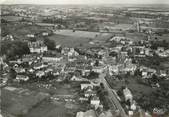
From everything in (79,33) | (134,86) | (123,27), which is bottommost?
(134,86)

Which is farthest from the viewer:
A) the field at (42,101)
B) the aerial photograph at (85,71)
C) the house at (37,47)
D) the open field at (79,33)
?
the open field at (79,33)

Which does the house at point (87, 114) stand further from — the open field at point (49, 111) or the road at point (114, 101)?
the road at point (114, 101)

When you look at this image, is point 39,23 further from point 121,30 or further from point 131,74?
point 131,74


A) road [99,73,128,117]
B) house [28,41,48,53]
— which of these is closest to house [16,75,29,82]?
road [99,73,128,117]

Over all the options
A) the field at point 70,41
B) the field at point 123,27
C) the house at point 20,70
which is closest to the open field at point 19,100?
the house at point 20,70

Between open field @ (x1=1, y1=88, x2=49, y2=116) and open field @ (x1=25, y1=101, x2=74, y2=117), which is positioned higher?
open field @ (x1=1, y1=88, x2=49, y2=116)

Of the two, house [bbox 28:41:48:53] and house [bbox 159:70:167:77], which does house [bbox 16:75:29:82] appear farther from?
house [bbox 159:70:167:77]

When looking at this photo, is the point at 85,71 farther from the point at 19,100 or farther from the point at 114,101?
the point at 19,100

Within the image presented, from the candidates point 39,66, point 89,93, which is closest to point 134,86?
point 89,93

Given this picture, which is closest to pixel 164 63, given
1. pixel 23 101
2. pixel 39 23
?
pixel 23 101
